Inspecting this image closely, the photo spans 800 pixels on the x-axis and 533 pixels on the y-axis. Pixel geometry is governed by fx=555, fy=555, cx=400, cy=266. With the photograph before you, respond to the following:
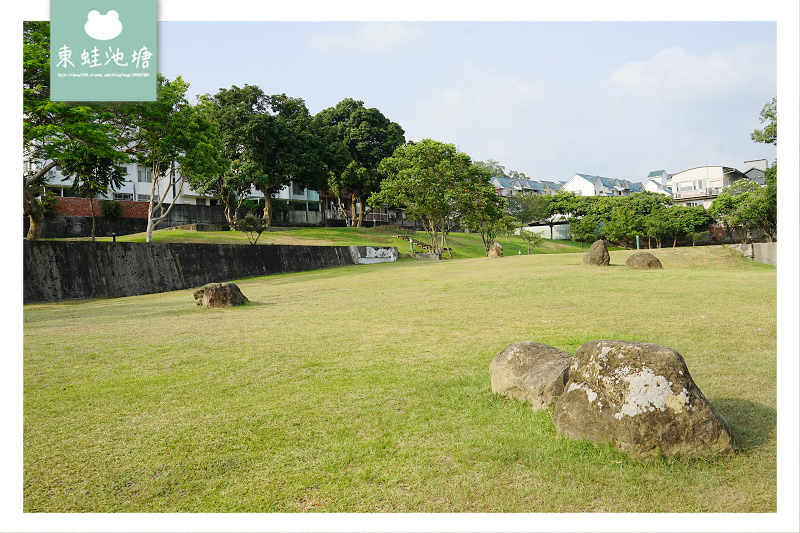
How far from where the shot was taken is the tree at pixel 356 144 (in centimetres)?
5078

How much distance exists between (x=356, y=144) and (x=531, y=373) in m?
50.0

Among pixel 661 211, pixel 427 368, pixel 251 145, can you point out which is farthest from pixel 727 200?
pixel 427 368

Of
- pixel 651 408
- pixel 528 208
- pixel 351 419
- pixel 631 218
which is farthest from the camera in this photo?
pixel 528 208

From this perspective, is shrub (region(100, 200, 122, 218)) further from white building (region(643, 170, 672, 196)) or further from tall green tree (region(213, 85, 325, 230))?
white building (region(643, 170, 672, 196))

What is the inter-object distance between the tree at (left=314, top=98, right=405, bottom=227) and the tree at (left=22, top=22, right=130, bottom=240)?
29.5 metres

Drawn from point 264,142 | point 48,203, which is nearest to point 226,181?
point 264,142

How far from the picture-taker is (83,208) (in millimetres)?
37750

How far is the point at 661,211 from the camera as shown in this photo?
2317 inches

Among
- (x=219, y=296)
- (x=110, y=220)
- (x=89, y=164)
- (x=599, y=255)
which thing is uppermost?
(x=89, y=164)

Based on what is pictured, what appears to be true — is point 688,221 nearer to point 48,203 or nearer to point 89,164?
point 89,164

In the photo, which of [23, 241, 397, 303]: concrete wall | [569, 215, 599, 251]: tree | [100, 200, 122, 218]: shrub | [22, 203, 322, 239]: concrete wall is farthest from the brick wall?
[569, 215, 599, 251]: tree

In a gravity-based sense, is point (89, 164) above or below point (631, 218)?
below

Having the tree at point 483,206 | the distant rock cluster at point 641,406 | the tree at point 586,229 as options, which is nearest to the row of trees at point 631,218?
the tree at point 586,229

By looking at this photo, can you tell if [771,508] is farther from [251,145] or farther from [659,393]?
[251,145]
